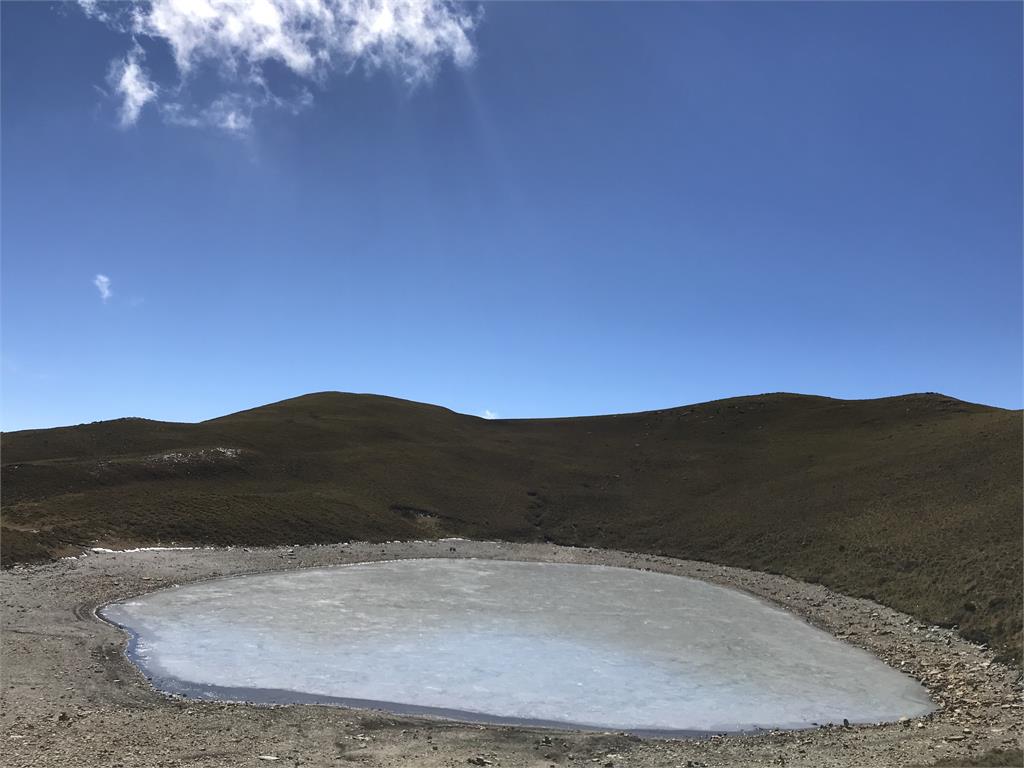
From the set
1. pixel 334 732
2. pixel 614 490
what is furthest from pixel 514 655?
pixel 614 490

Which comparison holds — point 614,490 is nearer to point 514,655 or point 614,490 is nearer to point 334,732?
point 514,655

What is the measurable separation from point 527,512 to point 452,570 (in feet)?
63.8

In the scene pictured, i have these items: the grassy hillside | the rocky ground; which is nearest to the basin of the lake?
the rocky ground

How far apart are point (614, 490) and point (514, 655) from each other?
4281 cm

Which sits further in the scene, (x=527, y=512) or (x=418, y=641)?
(x=527, y=512)

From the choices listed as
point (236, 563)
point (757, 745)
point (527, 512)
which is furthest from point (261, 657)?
point (527, 512)

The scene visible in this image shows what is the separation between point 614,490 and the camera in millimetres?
63062

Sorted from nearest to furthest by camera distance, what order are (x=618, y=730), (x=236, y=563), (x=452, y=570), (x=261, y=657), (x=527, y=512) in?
(x=618, y=730)
(x=261, y=657)
(x=236, y=563)
(x=452, y=570)
(x=527, y=512)

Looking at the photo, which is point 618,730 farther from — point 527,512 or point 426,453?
point 426,453

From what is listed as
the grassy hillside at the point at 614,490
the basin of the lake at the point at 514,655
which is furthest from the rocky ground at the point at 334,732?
the grassy hillside at the point at 614,490

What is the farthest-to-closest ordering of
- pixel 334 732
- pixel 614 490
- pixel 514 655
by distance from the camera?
pixel 614 490 → pixel 514 655 → pixel 334 732

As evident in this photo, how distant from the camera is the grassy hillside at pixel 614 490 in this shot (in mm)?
32781

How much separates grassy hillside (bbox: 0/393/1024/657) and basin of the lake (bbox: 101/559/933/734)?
7.20 meters

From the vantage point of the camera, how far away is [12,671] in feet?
52.8
